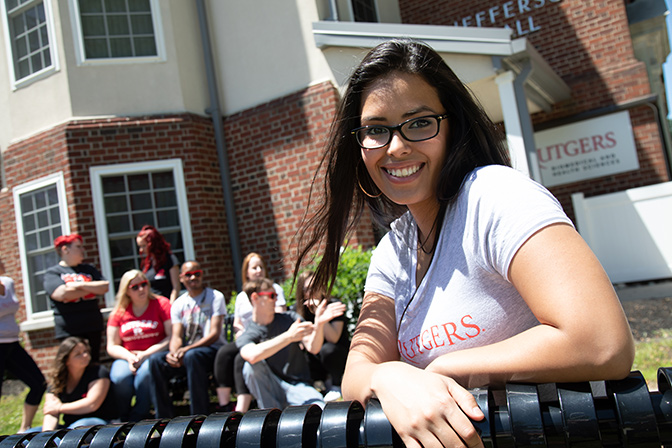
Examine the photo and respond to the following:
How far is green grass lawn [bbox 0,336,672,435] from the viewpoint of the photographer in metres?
4.48

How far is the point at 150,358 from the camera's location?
17.7ft

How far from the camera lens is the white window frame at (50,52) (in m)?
8.69

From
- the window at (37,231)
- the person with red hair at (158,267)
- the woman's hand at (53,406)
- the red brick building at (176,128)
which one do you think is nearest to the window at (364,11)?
the red brick building at (176,128)

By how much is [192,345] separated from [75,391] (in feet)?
3.54

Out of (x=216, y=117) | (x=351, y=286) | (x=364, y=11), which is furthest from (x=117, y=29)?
(x=351, y=286)

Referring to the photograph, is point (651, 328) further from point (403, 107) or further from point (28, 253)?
point (28, 253)

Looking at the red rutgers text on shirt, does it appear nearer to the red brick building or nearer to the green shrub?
the green shrub

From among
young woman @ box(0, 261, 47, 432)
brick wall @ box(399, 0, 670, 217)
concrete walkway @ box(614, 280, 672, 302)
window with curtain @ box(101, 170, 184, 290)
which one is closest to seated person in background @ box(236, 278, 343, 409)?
young woman @ box(0, 261, 47, 432)

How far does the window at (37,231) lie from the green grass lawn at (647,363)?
7.21ft

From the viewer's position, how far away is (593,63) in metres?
9.93

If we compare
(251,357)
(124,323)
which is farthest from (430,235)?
(124,323)

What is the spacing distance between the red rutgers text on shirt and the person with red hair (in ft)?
18.9

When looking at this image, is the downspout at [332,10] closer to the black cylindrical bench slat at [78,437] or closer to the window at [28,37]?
the window at [28,37]

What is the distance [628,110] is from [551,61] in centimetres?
160
